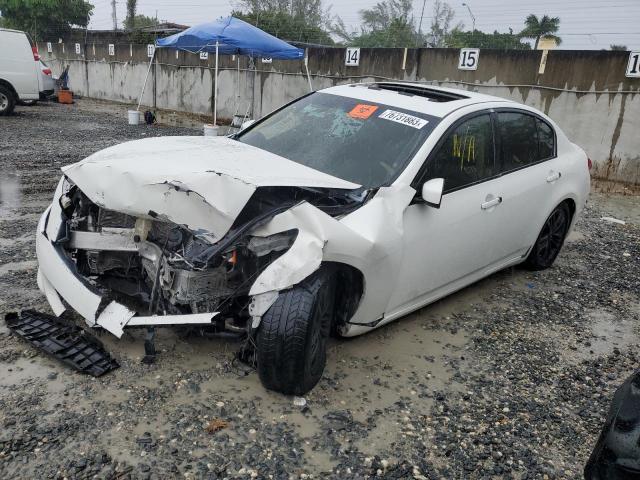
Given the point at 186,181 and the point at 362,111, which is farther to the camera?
the point at 362,111

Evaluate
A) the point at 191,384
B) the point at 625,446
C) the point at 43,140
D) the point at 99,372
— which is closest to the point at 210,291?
the point at 191,384

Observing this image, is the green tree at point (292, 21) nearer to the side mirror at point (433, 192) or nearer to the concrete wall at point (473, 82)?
the concrete wall at point (473, 82)

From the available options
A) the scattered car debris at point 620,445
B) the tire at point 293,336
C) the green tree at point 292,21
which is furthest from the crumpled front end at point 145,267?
the green tree at point 292,21

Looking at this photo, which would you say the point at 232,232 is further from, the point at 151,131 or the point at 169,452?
the point at 151,131

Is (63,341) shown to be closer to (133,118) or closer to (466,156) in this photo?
(466,156)

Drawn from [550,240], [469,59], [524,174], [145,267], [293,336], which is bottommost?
[550,240]

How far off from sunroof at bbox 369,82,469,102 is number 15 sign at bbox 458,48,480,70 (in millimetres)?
7629

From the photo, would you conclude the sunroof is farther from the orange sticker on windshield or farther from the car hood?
the car hood

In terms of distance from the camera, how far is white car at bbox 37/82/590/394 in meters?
2.73

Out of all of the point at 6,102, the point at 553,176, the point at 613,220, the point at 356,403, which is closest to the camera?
the point at 356,403

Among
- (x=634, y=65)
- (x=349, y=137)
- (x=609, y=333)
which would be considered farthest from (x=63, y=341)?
(x=634, y=65)

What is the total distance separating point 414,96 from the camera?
4.01 meters

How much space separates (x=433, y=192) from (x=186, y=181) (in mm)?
1438

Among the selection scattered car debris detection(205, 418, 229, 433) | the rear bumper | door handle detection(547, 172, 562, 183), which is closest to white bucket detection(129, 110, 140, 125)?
the rear bumper
